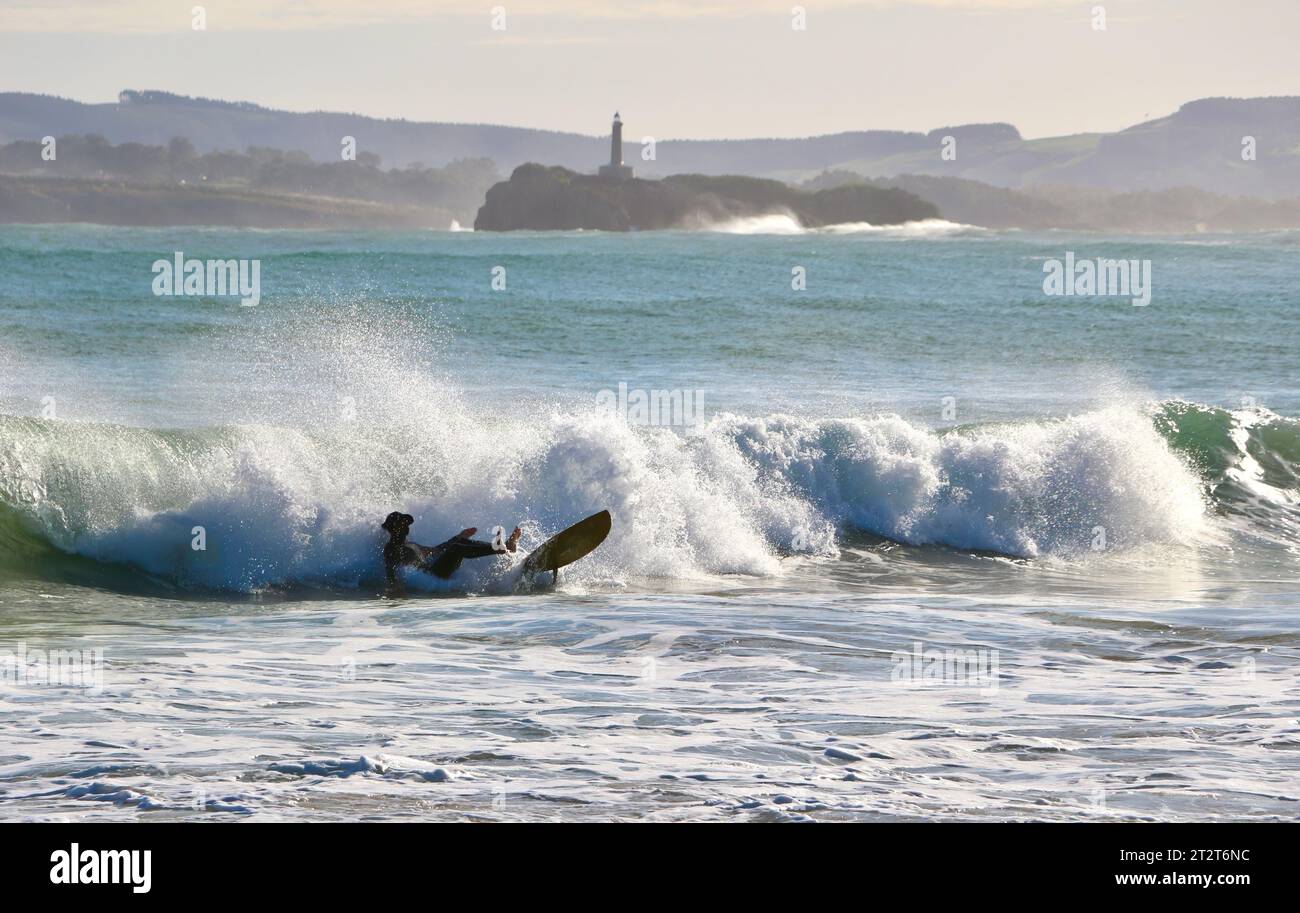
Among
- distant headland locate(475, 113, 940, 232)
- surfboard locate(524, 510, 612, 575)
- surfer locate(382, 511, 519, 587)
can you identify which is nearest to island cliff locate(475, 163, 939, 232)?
distant headland locate(475, 113, 940, 232)

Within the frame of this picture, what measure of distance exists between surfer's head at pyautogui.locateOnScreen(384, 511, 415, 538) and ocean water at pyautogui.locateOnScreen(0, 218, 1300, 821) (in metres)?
0.46

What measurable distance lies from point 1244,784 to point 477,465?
949cm

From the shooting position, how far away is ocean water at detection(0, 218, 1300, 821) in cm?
701

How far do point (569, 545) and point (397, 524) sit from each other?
1.53 meters

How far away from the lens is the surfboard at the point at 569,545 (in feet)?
42.5

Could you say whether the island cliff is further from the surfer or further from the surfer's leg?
the surfer's leg

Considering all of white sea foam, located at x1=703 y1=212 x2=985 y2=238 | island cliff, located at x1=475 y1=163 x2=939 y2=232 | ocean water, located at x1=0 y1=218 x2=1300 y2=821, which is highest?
island cliff, located at x1=475 y1=163 x2=939 y2=232

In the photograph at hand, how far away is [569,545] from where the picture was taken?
1308 centimetres

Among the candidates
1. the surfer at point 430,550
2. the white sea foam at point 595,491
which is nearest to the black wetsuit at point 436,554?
the surfer at point 430,550

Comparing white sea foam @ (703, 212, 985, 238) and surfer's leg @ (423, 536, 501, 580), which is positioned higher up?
white sea foam @ (703, 212, 985, 238)

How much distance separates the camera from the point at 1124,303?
133 feet

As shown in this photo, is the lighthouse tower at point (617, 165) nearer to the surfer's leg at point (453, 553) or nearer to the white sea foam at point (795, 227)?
the white sea foam at point (795, 227)

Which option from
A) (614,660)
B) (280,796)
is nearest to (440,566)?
(614,660)

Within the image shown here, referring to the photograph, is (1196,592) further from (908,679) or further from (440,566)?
(440,566)
